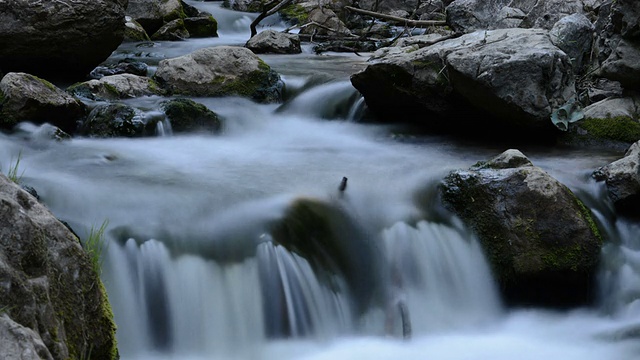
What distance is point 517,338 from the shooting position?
14.6 feet

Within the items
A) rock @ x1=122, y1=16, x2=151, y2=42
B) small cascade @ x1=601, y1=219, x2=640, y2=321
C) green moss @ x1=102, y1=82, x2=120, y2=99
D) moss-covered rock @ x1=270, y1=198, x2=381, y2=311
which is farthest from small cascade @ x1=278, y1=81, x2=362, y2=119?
rock @ x1=122, y1=16, x2=151, y2=42

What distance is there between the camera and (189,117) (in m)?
7.34

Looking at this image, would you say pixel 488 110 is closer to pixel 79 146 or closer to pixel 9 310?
pixel 79 146

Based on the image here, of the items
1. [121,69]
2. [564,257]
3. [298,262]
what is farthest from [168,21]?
[564,257]

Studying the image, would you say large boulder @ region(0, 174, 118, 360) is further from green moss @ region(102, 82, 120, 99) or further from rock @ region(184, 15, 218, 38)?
rock @ region(184, 15, 218, 38)

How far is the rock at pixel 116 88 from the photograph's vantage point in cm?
782

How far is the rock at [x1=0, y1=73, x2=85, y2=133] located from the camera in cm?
653

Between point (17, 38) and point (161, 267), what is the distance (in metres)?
4.83

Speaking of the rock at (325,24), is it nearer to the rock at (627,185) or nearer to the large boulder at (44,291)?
the rock at (627,185)

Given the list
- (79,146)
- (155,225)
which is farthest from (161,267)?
(79,146)

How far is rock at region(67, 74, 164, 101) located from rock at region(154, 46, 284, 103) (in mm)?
214

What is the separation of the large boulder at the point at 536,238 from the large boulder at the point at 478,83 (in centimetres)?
176

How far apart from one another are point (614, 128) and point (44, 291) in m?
5.95

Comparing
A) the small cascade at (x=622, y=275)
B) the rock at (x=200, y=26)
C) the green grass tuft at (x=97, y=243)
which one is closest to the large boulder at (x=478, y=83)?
the small cascade at (x=622, y=275)
